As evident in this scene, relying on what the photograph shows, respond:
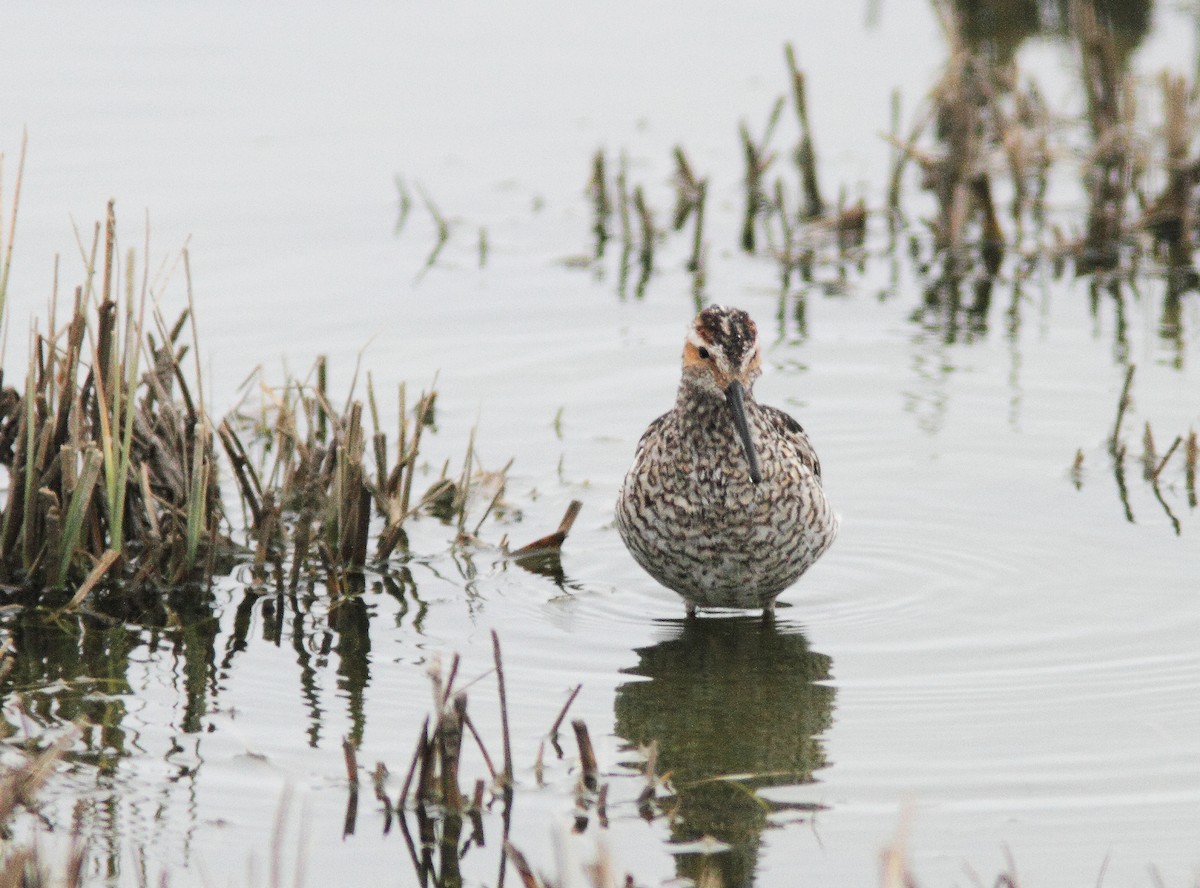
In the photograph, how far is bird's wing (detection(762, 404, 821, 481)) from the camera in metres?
7.20

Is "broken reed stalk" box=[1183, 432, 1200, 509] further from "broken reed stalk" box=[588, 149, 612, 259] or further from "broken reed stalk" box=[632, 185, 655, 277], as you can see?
"broken reed stalk" box=[588, 149, 612, 259]

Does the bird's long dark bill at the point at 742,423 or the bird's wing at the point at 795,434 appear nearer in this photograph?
the bird's long dark bill at the point at 742,423

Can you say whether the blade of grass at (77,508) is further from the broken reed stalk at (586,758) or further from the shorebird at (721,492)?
the broken reed stalk at (586,758)

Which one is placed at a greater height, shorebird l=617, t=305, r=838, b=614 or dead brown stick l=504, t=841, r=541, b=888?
shorebird l=617, t=305, r=838, b=614

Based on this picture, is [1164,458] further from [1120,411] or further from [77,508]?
[77,508]

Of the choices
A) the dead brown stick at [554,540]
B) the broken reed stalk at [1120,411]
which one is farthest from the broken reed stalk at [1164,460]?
the dead brown stick at [554,540]

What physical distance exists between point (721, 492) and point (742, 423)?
0.28m

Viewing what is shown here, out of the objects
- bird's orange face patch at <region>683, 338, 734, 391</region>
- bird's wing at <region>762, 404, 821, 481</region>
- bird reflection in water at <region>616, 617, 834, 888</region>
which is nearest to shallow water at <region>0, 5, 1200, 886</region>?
bird reflection in water at <region>616, 617, 834, 888</region>

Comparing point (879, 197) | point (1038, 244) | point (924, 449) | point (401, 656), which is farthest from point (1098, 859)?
point (879, 197)

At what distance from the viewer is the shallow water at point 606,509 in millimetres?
5402

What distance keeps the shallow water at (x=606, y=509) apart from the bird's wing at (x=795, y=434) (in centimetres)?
57

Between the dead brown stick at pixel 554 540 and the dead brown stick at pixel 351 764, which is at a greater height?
the dead brown stick at pixel 554 540

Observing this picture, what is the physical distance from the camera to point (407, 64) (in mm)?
14617

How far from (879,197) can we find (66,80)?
611cm
